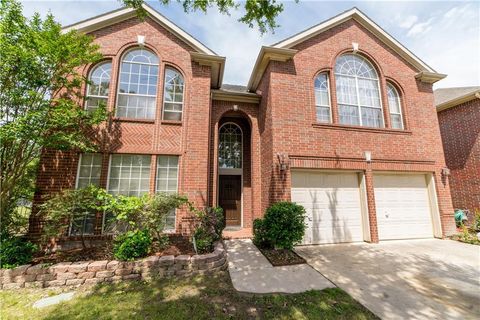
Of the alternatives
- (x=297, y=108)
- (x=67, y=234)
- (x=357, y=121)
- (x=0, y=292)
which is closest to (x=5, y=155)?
(x=67, y=234)

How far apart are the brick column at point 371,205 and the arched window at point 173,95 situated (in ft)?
24.5

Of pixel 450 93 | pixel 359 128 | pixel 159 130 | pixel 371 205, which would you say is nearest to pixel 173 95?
pixel 159 130

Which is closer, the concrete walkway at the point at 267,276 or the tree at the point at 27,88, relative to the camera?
the concrete walkway at the point at 267,276

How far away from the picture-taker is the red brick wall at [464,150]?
9805 millimetres

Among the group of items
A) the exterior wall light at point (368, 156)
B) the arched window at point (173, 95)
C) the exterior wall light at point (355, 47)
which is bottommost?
the exterior wall light at point (368, 156)

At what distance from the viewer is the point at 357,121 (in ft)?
27.6

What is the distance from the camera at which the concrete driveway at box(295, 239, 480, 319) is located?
11.7 feet

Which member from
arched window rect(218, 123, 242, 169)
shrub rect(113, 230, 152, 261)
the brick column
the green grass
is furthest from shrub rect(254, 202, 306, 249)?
arched window rect(218, 123, 242, 169)

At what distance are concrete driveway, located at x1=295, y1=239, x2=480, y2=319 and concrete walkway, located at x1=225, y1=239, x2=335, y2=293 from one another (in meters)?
0.42

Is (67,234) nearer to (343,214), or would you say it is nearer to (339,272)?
(339,272)

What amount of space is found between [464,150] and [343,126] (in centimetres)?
757

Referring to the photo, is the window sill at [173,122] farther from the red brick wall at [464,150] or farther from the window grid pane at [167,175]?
the red brick wall at [464,150]

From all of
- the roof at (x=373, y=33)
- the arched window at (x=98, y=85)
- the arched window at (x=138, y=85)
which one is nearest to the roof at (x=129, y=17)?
the arched window at (x=138, y=85)

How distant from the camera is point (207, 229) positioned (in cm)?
614
